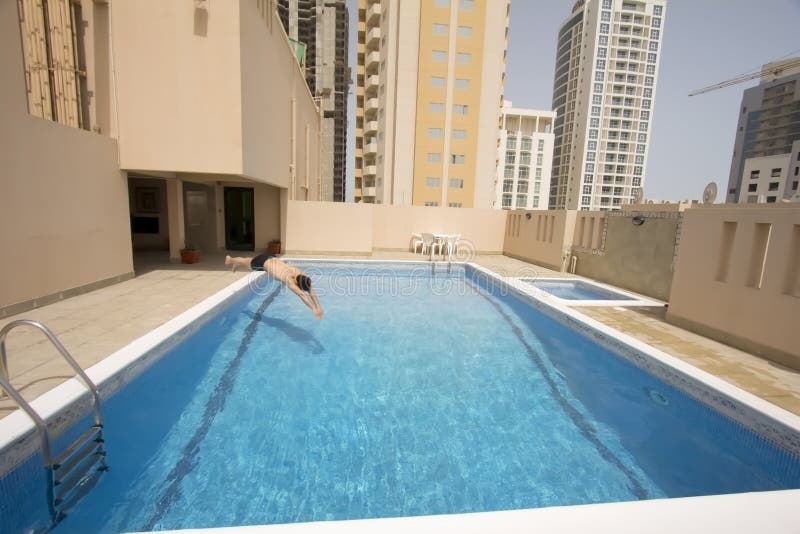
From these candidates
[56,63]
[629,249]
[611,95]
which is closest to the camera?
[56,63]

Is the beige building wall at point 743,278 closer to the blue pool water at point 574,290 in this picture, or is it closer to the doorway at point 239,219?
the blue pool water at point 574,290

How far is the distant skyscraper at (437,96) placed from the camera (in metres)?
31.1

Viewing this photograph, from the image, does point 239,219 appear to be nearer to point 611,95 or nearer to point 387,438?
point 387,438

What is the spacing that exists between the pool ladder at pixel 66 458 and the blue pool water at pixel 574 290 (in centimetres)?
848

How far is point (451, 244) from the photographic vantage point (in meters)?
14.6

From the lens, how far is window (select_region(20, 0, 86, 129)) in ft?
22.6

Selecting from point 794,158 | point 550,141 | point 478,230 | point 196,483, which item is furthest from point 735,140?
point 196,483

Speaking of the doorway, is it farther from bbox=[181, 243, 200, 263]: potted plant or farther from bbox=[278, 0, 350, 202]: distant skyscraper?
bbox=[278, 0, 350, 202]: distant skyscraper

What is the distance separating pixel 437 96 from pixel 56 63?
28.6m

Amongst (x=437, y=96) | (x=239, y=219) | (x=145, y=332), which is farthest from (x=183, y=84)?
(x=437, y=96)

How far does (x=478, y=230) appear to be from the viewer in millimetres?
16172

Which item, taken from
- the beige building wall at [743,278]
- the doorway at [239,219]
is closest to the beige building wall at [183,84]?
the doorway at [239,219]

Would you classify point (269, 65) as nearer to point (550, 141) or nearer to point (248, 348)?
point (248, 348)

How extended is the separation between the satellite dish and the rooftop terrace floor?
2.68 meters
